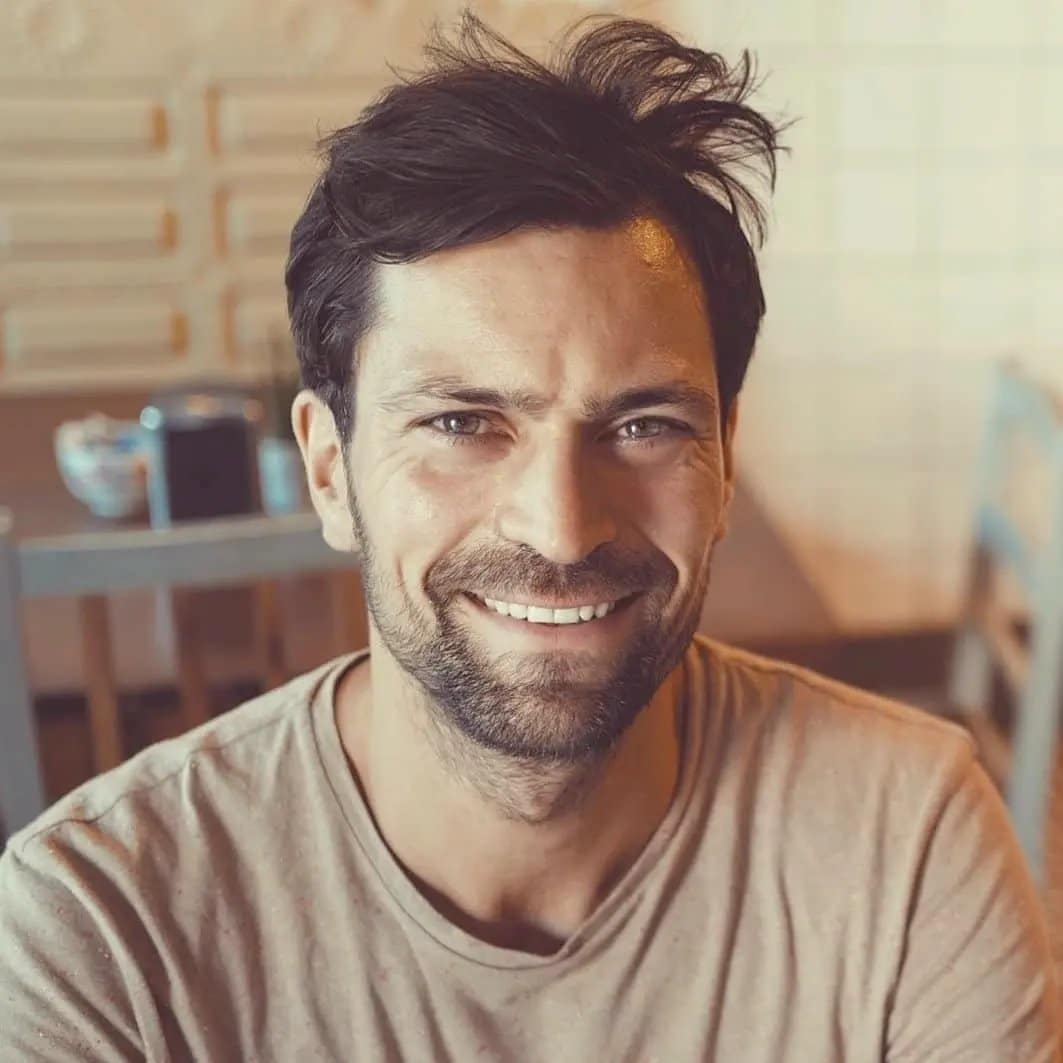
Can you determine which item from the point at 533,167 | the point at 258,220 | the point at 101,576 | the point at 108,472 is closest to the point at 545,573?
the point at 533,167

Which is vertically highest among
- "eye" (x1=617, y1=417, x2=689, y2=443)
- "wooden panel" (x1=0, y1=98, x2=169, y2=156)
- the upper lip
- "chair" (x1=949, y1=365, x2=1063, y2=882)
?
"wooden panel" (x1=0, y1=98, x2=169, y2=156)

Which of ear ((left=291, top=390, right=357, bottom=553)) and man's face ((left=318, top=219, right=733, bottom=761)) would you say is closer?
man's face ((left=318, top=219, right=733, bottom=761))

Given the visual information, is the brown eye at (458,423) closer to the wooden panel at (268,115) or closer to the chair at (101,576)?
the chair at (101,576)

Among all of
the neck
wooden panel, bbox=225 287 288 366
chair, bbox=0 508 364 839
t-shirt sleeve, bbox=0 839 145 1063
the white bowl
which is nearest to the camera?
t-shirt sleeve, bbox=0 839 145 1063

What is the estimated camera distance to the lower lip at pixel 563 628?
2.81 ft

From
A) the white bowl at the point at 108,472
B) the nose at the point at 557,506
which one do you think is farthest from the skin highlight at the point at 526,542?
the white bowl at the point at 108,472

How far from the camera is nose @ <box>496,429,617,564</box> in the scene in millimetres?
814

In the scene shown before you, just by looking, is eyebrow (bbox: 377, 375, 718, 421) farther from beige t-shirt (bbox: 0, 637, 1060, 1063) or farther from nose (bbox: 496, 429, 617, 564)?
beige t-shirt (bbox: 0, 637, 1060, 1063)

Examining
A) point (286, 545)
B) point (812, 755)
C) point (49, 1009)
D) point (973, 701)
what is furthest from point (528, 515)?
point (973, 701)

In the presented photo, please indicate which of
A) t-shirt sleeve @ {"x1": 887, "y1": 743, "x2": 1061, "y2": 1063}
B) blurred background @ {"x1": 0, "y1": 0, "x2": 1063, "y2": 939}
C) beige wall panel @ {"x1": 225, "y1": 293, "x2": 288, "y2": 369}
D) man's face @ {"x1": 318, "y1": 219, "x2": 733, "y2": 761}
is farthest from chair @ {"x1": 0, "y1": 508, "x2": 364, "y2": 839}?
beige wall panel @ {"x1": 225, "y1": 293, "x2": 288, "y2": 369}

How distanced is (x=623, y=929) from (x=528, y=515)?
0.30 meters

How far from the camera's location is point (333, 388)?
0.95 m

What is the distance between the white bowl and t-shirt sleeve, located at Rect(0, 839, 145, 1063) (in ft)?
3.34

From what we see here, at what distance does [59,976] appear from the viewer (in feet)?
2.67
